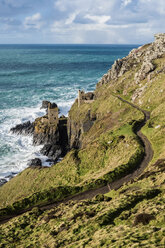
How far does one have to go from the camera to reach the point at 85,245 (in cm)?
2231

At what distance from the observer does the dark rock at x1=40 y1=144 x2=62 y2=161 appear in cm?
8072

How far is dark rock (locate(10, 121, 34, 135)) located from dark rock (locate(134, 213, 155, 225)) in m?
78.2

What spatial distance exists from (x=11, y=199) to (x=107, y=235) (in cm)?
3365

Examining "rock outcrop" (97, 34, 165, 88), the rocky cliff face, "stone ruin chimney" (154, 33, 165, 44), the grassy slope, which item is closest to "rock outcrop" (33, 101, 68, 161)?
the rocky cliff face

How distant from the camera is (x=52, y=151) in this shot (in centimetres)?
8200

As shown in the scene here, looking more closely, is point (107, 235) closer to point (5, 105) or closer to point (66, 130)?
point (66, 130)

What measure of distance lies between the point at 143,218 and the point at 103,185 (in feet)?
53.3

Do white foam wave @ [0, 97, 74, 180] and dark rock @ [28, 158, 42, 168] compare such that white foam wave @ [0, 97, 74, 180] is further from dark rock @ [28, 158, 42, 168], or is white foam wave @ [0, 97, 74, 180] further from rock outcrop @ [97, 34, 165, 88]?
rock outcrop @ [97, 34, 165, 88]

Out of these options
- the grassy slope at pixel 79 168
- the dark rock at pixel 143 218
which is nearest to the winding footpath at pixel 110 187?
the grassy slope at pixel 79 168

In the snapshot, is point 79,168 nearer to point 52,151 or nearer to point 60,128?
point 52,151

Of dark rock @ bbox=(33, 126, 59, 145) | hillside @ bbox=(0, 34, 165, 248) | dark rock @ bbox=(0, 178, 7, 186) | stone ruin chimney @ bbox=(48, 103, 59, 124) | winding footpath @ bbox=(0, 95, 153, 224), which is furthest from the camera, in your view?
stone ruin chimney @ bbox=(48, 103, 59, 124)

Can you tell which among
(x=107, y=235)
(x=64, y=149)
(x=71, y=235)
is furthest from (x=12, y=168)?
(x=107, y=235)

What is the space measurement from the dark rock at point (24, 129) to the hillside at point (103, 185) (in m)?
19.1

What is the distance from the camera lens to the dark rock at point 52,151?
265 feet
